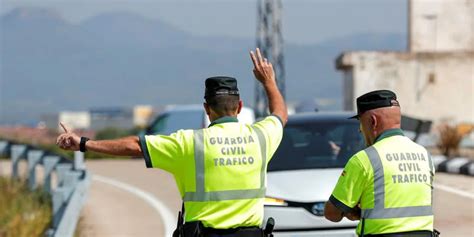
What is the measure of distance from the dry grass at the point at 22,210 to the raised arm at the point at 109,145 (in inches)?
275

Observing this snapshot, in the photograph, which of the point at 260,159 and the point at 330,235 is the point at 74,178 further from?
the point at 260,159

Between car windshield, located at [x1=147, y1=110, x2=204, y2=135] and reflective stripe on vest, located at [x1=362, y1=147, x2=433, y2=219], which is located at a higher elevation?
reflective stripe on vest, located at [x1=362, y1=147, x2=433, y2=219]

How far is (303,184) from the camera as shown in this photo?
1028 centimetres

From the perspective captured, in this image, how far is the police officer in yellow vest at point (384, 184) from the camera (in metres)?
5.59

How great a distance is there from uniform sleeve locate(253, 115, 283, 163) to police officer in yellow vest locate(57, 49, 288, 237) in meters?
0.09

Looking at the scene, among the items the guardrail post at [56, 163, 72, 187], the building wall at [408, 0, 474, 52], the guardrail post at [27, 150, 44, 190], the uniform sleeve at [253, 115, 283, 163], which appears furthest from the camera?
the building wall at [408, 0, 474, 52]

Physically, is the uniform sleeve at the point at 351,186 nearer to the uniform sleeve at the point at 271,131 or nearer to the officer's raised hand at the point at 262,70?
the uniform sleeve at the point at 271,131

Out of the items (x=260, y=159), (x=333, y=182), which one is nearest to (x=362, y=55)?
(x=333, y=182)

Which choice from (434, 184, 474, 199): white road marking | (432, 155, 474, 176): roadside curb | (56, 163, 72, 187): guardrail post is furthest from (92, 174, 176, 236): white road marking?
(432, 155, 474, 176): roadside curb

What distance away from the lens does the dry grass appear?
1301 centimetres

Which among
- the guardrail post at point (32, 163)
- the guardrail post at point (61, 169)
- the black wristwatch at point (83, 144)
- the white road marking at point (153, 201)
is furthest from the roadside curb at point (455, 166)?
the black wristwatch at point (83, 144)

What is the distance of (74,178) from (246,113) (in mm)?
8193

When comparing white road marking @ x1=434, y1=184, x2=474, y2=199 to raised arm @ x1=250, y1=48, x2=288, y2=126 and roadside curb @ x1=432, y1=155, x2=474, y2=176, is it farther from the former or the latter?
raised arm @ x1=250, y1=48, x2=288, y2=126

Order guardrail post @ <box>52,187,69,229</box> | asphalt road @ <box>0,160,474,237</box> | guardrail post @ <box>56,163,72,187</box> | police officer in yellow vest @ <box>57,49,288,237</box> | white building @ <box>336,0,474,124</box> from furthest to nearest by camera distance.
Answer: white building @ <box>336,0,474,124</box>, guardrail post @ <box>56,163,72,187</box>, asphalt road @ <box>0,160,474,237</box>, guardrail post @ <box>52,187,69,229</box>, police officer in yellow vest @ <box>57,49,288,237</box>
